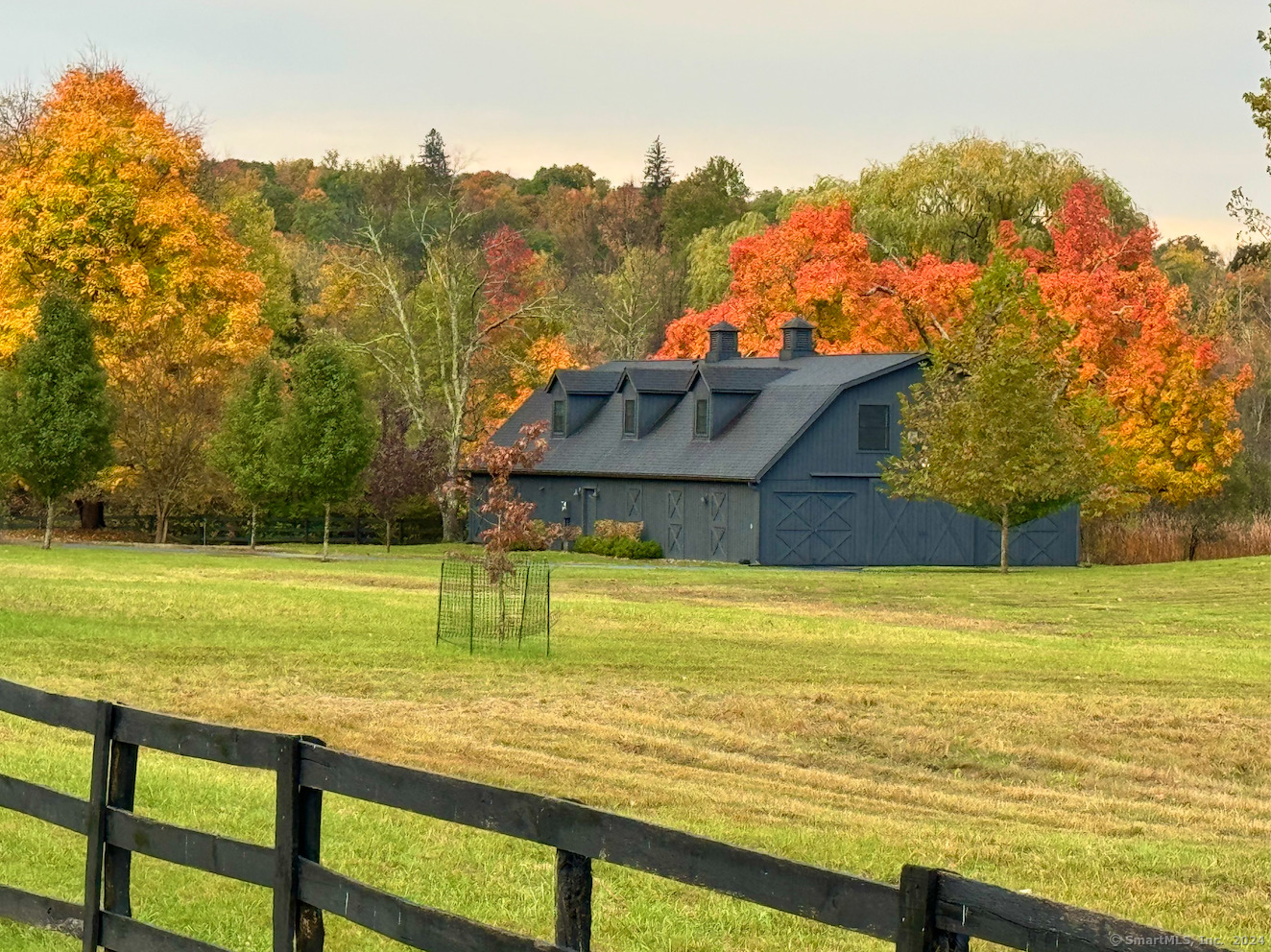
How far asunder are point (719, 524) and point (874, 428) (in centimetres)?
581

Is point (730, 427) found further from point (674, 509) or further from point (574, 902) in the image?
point (574, 902)

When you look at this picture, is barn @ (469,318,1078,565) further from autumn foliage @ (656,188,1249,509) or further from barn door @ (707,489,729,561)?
autumn foliage @ (656,188,1249,509)

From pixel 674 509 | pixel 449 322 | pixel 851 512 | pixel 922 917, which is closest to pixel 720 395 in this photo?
pixel 674 509

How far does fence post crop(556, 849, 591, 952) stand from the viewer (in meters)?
5.75

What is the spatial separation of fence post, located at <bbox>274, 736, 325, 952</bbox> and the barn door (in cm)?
4827

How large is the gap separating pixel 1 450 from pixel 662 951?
41764mm

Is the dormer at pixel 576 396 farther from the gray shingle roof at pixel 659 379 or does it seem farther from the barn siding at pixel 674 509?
the gray shingle roof at pixel 659 379

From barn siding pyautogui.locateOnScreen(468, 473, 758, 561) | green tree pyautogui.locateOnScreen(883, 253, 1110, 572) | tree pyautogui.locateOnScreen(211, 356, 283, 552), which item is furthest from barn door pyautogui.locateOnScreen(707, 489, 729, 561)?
tree pyautogui.locateOnScreen(211, 356, 283, 552)

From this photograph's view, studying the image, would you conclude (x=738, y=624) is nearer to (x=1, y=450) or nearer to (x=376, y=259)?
(x=1, y=450)

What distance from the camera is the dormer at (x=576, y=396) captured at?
62.7 metres

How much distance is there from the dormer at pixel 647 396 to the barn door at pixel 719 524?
18.0ft

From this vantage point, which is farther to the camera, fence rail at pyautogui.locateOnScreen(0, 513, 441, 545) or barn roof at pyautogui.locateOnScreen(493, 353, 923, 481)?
fence rail at pyautogui.locateOnScreen(0, 513, 441, 545)

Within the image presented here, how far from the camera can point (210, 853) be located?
22.7 feet

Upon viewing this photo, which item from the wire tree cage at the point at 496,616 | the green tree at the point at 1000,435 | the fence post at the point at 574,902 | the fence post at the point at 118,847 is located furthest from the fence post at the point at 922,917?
the green tree at the point at 1000,435
